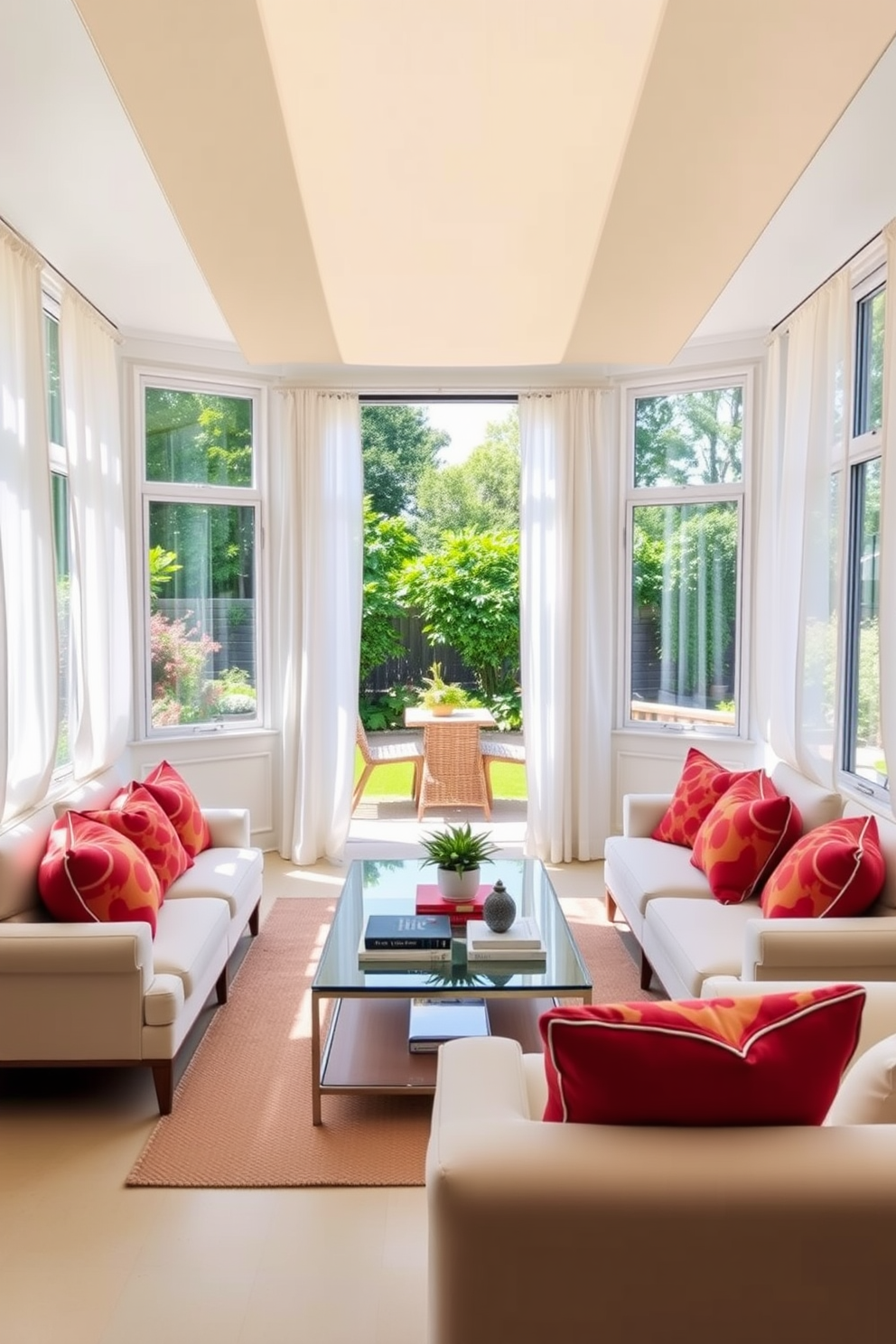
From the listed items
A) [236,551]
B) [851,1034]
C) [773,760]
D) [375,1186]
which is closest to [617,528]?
[773,760]

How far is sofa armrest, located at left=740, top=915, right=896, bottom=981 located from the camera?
110 inches

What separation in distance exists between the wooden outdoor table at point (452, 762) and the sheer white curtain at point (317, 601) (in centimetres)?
108

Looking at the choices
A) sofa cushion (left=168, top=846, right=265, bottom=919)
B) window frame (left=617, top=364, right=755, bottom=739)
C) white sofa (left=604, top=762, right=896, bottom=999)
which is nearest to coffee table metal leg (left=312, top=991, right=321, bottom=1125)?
sofa cushion (left=168, top=846, right=265, bottom=919)

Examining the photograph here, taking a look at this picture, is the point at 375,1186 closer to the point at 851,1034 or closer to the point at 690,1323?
the point at 690,1323

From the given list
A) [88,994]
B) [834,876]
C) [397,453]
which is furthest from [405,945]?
[397,453]

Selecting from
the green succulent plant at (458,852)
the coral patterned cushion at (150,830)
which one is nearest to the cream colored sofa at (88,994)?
the coral patterned cushion at (150,830)

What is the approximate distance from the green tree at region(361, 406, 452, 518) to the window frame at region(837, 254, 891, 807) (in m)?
8.43

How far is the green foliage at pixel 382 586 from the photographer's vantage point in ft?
32.6

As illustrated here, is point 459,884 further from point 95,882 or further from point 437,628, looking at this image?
point 437,628

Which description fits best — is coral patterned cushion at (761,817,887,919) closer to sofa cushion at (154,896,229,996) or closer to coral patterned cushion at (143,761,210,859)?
sofa cushion at (154,896,229,996)

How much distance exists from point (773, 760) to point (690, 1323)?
371 centimetres

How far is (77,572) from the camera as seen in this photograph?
4297 mm

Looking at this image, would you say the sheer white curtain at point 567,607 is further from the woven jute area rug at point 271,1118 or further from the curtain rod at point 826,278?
the woven jute area rug at point 271,1118

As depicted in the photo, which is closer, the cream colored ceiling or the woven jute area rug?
the cream colored ceiling
